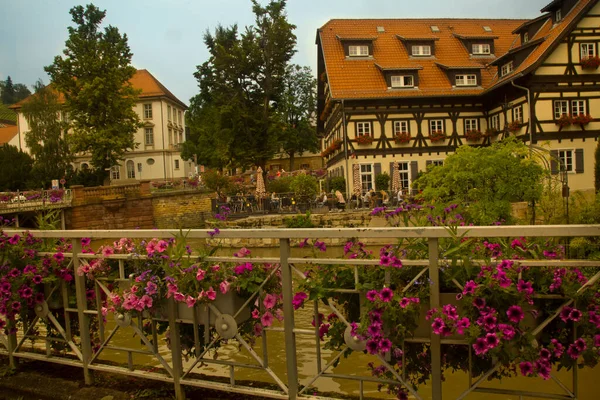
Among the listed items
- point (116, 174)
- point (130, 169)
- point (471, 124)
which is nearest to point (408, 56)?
point (471, 124)

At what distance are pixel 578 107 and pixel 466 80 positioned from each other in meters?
7.00

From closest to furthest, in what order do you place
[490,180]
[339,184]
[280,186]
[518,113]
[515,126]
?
[490,180]
[515,126]
[518,113]
[339,184]
[280,186]

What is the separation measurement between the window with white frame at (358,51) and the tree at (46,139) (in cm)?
2684

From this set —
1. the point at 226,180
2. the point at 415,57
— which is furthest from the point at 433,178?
the point at 226,180

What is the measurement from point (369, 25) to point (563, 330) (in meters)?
36.0

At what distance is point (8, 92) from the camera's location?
123562mm

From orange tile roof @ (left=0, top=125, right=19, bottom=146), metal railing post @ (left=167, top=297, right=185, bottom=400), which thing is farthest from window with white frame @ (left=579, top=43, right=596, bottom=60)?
orange tile roof @ (left=0, top=125, right=19, bottom=146)

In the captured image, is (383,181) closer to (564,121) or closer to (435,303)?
(564,121)

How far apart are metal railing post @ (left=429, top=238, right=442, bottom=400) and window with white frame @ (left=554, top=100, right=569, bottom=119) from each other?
27708 mm

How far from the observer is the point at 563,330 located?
2.43m

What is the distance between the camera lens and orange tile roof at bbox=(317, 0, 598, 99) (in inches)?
1208

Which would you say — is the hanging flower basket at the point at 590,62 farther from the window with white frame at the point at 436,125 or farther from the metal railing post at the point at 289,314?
the metal railing post at the point at 289,314

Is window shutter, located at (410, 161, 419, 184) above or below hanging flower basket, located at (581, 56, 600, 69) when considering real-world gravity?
below

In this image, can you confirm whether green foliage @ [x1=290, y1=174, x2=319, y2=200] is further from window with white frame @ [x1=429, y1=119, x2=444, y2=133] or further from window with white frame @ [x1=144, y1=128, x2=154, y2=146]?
window with white frame @ [x1=144, y1=128, x2=154, y2=146]
